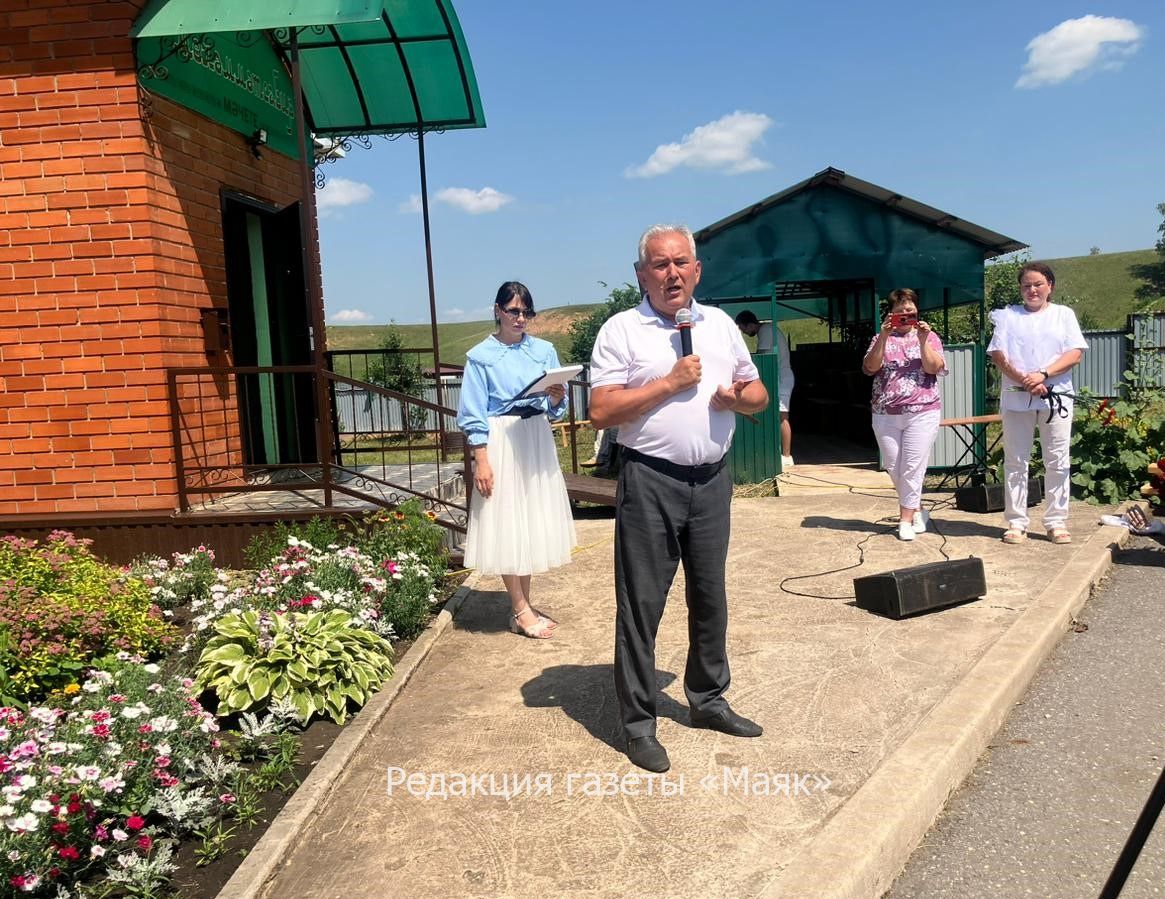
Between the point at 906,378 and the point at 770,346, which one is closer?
the point at 906,378

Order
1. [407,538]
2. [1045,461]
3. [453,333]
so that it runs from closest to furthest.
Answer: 1. [407,538]
2. [1045,461]
3. [453,333]

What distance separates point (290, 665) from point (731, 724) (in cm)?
201

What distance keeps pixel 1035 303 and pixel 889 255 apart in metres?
4.91

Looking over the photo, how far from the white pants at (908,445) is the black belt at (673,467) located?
160 inches

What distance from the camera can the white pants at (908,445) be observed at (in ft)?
22.8

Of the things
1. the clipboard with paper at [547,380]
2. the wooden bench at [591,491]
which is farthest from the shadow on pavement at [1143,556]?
the clipboard with paper at [547,380]

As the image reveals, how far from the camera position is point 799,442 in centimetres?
1570

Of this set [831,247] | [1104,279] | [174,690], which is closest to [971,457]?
[831,247]

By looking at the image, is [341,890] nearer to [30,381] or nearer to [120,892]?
[120,892]

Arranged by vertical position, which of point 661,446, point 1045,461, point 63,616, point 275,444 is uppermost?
point 661,446

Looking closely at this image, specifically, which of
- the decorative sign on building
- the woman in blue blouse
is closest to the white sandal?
the woman in blue blouse

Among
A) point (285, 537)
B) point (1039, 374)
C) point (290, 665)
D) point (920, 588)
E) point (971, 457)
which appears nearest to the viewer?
point (290, 665)

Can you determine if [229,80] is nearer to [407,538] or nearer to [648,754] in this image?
[407,538]

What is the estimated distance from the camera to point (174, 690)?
362cm
